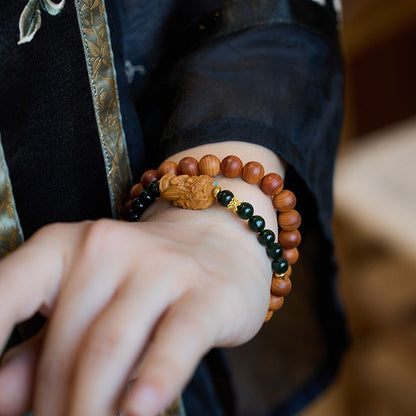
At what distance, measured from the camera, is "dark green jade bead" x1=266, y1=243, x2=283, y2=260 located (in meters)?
0.29

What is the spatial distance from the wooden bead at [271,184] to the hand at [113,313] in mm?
73

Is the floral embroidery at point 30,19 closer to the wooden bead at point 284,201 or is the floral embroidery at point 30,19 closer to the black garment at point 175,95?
the black garment at point 175,95

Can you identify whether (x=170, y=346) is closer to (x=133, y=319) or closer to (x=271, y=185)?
(x=133, y=319)

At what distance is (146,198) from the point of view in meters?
0.31

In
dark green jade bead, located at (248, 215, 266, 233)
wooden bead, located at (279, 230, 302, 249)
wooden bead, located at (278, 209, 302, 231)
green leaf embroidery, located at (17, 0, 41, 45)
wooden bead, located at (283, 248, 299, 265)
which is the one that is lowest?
wooden bead, located at (283, 248, 299, 265)

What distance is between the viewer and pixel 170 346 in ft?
0.64

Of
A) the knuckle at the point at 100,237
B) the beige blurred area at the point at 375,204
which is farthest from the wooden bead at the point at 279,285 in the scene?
the beige blurred area at the point at 375,204

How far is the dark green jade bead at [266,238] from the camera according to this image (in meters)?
0.28

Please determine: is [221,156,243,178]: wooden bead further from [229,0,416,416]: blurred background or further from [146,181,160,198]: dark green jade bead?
[229,0,416,416]: blurred background

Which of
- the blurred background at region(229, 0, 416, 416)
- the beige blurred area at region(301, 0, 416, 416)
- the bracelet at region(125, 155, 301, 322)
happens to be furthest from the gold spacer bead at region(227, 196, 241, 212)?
the beige blurred area at region(301, 0, 416, 416)

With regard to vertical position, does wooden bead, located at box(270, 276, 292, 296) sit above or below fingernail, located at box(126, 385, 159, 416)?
below

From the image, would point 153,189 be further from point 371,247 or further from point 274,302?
point 371,247

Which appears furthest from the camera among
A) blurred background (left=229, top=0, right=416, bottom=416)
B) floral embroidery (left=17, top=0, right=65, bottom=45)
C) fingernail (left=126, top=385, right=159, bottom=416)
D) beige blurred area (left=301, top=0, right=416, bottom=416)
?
beige blurred area (left=301, top=0, right=416, bottom=416)

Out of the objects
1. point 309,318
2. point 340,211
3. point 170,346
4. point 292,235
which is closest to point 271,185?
point 292,235
